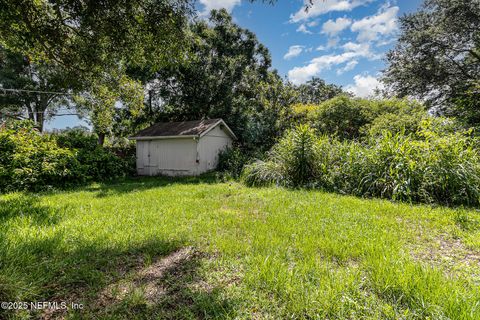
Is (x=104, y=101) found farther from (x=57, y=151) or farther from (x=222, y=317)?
(x=222, y=317)

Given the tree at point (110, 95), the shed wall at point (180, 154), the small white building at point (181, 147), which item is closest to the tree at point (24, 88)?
the small white building at point (181, 147)

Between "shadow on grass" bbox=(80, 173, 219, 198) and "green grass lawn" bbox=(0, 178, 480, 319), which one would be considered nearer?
"green grass lawn" bbox=(0, 178, 480, 319)

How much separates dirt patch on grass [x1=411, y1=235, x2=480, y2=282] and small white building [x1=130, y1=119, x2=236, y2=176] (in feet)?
32.1

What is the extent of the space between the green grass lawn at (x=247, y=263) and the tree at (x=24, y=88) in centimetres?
1796

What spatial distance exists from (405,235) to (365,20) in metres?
6.02

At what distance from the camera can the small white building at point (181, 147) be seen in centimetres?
1193

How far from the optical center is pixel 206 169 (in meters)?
12.4

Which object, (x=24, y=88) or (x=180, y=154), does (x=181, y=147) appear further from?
(x=24, y=88)

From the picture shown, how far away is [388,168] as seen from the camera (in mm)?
6012

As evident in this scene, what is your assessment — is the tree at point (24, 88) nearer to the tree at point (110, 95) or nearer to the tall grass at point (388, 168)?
the tree at point (110, 95)

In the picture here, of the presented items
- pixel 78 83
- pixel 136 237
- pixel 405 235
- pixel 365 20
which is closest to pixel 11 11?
pixel 78 83

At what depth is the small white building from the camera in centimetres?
1193

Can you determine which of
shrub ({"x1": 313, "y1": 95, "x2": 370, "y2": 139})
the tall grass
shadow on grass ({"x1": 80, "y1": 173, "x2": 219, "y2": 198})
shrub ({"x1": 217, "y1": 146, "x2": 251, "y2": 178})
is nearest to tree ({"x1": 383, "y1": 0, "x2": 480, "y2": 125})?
shrub ({"x1": 313, "y1": 95, "x2": 370, "y2": 139})

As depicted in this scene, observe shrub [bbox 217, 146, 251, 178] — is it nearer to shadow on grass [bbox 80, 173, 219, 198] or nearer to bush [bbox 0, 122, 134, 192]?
shadow on grass [bbox 80, 173, 219, 198]
